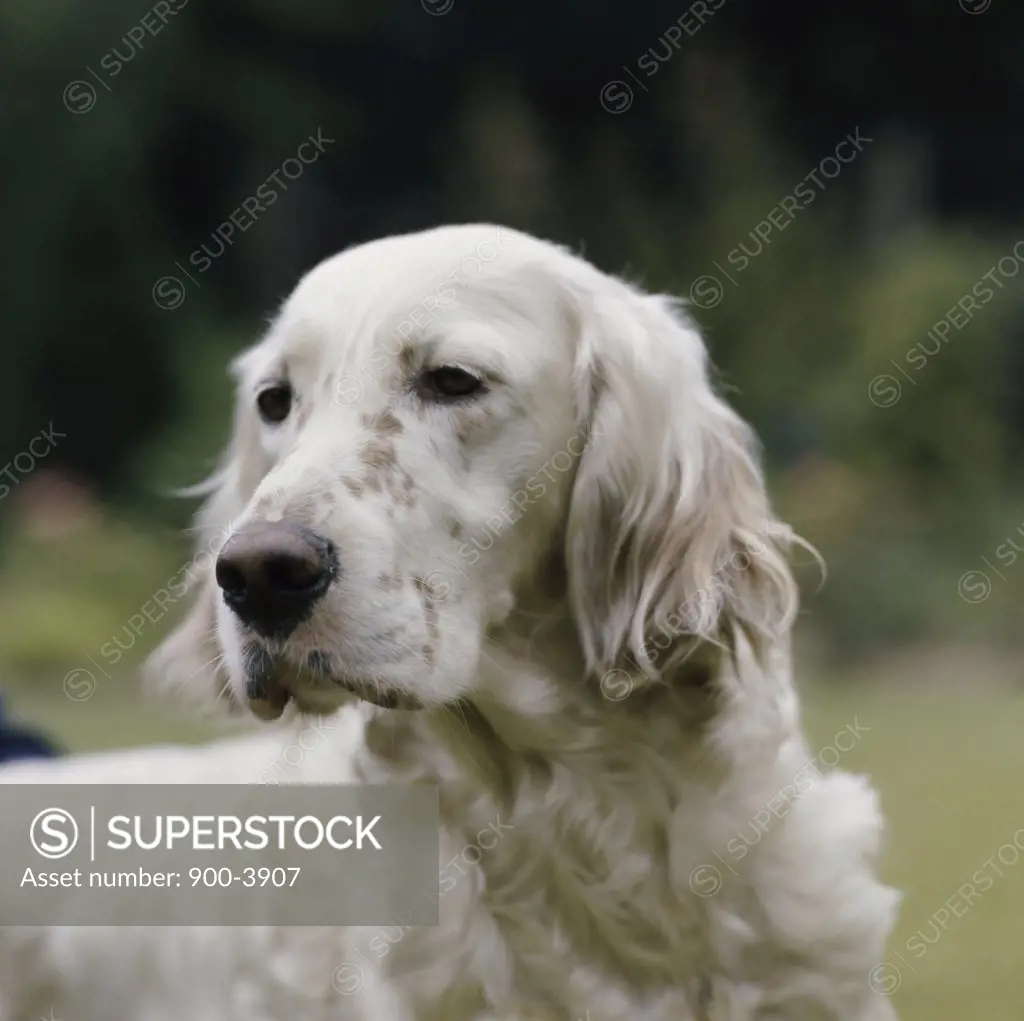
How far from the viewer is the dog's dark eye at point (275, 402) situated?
7.72 ft

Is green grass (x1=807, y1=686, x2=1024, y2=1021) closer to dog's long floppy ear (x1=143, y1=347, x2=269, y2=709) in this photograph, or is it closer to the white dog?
the white dog

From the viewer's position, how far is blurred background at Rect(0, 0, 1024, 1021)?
31.6ft

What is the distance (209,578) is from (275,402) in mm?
346

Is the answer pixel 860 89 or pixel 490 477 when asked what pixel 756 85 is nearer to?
pixel 860 89

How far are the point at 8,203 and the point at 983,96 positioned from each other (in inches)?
269

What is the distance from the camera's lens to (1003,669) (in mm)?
7352

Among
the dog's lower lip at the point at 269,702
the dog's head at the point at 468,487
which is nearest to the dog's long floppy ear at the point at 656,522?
the dog's head at the point at 468,487

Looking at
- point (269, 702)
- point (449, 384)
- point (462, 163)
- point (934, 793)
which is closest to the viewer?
point (269, 702)

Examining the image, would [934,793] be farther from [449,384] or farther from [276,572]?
[276,572]

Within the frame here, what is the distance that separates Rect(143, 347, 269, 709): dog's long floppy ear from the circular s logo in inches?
11.8

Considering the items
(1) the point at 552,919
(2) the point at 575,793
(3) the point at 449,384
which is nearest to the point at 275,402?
(3) the point at 449,384

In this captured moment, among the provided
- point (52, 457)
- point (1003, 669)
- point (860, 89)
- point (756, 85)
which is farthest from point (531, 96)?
point (1003, 669)

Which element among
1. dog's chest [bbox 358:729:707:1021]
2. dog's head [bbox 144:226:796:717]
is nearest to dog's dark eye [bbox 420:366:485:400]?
dog's head [bbox 144:226:796:717]

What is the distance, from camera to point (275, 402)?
7.80 feet
